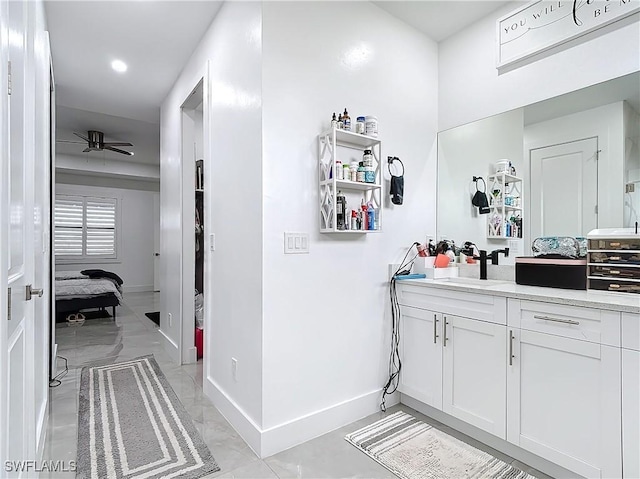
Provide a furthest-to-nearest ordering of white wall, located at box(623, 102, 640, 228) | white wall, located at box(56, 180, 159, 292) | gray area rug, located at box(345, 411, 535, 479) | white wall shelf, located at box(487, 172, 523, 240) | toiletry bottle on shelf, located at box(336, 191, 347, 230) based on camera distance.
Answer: white wall, located at box(56, 180, 159, 292), white wall shelf, located at box(487, 172, 523, 240), toiletry bottle on shelf, located at box(336, 191, 347, 230), white wall, located at box(623, 102, 640, 228), gray area rug, located at box(345, 411, 535, 479)

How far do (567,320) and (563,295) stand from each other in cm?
13

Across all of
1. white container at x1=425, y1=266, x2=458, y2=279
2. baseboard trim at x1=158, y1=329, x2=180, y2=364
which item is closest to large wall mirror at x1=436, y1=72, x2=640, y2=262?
white container at x1=425, y1=266, x2=458, y2=279

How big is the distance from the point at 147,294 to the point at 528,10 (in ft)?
27.2

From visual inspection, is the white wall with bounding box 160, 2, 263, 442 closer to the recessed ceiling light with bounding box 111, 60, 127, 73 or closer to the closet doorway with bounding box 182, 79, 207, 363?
the closet doorway with bounding box 182, 79, 207, 363

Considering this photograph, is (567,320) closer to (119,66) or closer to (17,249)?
(17,249)

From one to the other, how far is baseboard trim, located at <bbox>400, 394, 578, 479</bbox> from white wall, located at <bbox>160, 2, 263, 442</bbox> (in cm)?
114

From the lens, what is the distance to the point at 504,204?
8.46ft

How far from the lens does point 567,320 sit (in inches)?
67.6

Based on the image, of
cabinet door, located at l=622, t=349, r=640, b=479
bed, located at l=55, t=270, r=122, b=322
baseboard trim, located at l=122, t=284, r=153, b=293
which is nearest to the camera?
cabinet door, located at l=622, t=349, r=640, b=479

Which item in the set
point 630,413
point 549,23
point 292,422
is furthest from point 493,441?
point 549,23

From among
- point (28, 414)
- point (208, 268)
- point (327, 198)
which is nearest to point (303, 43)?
point (327, 198)

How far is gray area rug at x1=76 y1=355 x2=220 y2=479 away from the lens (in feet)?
6.16

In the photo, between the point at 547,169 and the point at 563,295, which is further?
the point at 547,169

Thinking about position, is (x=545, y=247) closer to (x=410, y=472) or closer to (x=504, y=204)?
(x=504, y=204)
